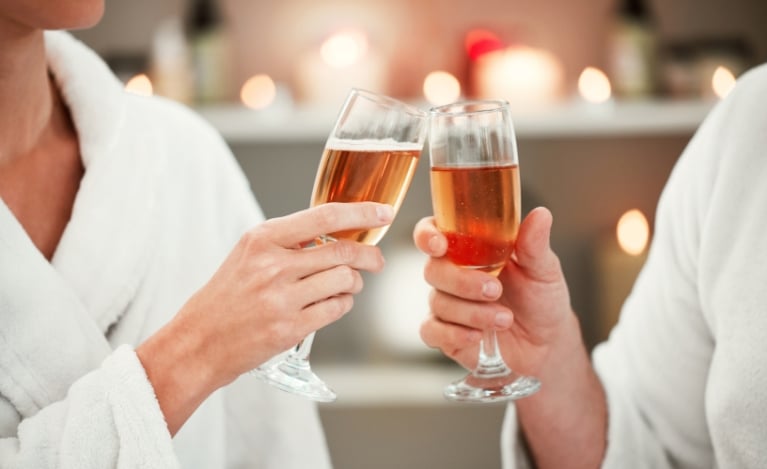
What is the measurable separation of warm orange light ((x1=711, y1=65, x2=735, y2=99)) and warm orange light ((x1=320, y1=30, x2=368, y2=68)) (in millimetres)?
907

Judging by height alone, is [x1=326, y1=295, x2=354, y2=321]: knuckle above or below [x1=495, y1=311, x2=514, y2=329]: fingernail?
above

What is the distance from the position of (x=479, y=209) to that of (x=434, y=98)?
1250 millimetres

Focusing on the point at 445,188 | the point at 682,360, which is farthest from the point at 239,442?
the point at 682,360

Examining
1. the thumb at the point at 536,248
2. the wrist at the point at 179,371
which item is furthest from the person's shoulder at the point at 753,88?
the wrist at the point at 179,371

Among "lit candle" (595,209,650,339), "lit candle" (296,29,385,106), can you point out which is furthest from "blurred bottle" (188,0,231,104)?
"lit candle" (595,209,650,339)

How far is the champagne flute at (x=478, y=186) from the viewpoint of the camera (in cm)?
97

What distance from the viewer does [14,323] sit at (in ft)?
3.29

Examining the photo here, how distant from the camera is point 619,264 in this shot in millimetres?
2197

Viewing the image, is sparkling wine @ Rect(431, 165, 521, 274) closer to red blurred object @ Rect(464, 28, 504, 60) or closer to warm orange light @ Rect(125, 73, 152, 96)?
red blurred object @ Rect(464, 28, 504, 60)

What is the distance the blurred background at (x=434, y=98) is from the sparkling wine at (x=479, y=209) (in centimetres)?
109

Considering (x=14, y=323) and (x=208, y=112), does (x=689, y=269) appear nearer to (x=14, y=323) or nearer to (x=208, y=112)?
(x=14, y=323)

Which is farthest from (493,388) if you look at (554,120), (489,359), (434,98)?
(434,98)

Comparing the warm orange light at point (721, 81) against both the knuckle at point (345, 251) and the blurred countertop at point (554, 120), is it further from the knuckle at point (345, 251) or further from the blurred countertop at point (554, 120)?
the knuckle at point (345, 251)

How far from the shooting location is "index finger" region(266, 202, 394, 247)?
0.87 m
